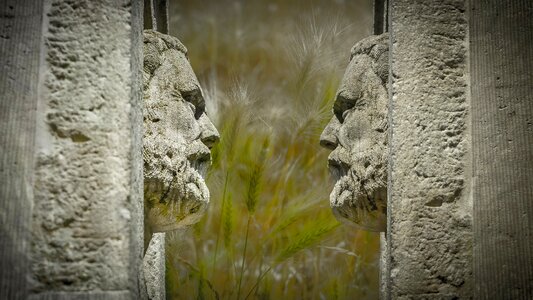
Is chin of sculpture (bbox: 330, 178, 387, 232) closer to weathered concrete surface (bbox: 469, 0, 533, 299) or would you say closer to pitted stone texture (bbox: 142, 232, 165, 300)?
weathered concrete surface (bbox: 469, 0, 533, 299)

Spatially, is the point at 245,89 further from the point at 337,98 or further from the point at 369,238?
the point at 369,238

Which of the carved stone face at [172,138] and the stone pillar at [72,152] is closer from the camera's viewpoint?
the stone pillar at [72,152]

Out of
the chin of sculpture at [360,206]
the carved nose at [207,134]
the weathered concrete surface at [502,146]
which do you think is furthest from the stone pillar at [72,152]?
the weathered concrete surface at [502,146]

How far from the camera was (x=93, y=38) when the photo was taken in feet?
6.49

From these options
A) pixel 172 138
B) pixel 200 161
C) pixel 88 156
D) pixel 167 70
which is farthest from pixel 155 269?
pixel 88 156

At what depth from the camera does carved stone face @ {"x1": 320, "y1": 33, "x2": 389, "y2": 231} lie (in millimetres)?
2264

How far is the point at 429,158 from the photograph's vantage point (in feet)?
6.73

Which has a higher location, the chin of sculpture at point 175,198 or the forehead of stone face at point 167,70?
the forehead of stone face at point 167,70

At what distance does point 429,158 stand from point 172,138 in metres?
0.88

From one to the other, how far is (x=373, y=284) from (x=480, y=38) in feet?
7.04

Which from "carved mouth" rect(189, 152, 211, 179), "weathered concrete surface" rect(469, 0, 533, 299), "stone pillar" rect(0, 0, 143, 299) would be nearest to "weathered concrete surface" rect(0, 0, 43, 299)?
"stone pillar" rect(0, 0, 143, 299)

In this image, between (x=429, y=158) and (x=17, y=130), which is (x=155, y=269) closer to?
(x=17, y=130)

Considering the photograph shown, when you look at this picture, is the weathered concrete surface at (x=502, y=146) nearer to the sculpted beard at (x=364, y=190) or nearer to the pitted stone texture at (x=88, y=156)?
the sculpted beard at (x=364, y=190)

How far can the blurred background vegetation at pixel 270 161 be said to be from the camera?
3.19 meters
